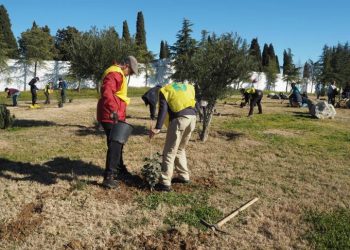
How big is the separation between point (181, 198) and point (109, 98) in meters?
1.98

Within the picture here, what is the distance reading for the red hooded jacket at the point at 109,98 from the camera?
601 centimetres

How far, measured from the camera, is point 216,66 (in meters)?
10.4

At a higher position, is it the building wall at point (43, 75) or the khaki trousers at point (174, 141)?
the building wall at point (43, 75)

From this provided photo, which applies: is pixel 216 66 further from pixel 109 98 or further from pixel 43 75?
pixel 43 75

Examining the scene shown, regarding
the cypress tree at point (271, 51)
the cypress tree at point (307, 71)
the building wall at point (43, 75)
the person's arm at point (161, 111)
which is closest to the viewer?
the person's arm at point (161, 111)

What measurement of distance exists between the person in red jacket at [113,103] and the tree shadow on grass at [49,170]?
1085mm

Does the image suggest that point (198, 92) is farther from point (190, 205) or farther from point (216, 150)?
point (190, 205)

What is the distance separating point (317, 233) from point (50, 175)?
476 cm

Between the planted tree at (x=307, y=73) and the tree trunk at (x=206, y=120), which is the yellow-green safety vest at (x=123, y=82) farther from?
the planted tree at (x=307, y=73)

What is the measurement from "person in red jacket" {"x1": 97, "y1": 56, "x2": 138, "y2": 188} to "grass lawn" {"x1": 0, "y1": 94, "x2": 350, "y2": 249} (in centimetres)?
43

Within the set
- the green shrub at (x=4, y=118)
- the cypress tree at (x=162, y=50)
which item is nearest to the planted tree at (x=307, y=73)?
the cypress tree at (x=162, y=50)

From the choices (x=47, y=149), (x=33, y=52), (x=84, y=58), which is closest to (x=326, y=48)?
(x=33, y=52)

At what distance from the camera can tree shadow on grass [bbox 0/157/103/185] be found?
22.5 ft

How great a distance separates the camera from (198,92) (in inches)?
415
